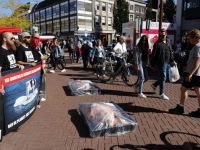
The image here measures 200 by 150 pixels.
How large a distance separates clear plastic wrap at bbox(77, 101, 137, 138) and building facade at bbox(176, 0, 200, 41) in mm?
16178

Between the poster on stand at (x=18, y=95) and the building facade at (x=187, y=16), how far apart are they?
1658 centimetres

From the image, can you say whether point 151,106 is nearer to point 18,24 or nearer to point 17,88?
point 17,88

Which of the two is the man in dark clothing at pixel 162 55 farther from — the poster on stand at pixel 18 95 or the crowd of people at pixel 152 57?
the poster on stand at pixel 18 95

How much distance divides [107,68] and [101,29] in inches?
1577

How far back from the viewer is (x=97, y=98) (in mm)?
5730

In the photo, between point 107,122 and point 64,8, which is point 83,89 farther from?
point 64,8

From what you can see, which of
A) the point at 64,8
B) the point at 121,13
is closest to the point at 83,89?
the point at 121,13

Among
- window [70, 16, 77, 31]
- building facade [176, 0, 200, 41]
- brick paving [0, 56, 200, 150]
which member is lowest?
brick paving [0, 56, 200, 150]

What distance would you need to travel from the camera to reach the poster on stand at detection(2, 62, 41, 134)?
10.7 feet

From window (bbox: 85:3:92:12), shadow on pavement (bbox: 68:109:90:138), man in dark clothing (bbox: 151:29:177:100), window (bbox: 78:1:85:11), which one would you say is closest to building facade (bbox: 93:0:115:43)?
window (bbox: 85:3:92:12)

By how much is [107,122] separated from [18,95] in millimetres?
1693

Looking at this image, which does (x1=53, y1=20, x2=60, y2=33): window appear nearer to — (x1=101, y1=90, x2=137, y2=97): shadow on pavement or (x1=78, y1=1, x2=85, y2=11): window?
(x1=78, y1=1, x2=85, y2=11): window

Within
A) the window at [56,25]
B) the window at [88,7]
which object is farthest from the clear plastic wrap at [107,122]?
the window at [56,25]

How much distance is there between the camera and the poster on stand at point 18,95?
128 inches
